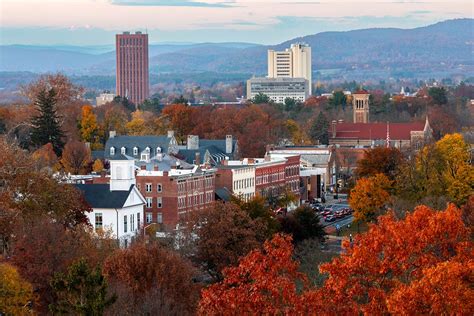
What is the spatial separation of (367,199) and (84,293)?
4228 centimetres

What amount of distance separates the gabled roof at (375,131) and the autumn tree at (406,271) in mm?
90316

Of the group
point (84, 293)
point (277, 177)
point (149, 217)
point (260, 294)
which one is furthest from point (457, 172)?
point (260, 294)

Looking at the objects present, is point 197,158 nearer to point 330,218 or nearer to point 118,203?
point 330,218

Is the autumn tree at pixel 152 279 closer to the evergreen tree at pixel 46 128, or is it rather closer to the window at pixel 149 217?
the window at pixel 149 217

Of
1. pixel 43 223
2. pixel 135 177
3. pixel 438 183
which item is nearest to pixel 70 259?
pixel 43 223

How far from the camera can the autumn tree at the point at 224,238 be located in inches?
2275

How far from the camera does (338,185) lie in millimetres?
107500

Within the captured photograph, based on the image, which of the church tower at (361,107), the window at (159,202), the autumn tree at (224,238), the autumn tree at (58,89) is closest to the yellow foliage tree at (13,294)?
the autumn tree at (224,238)

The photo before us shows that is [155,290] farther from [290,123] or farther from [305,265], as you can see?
[290,123]

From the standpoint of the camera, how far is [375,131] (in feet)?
424

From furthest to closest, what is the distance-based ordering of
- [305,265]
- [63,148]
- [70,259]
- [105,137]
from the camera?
[105,137], [63,148], [305,265], [70,259]

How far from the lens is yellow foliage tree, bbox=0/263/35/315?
4316 centimetres

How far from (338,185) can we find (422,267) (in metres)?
73.5

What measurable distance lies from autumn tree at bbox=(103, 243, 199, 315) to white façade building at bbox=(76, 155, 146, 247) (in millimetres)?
18076
